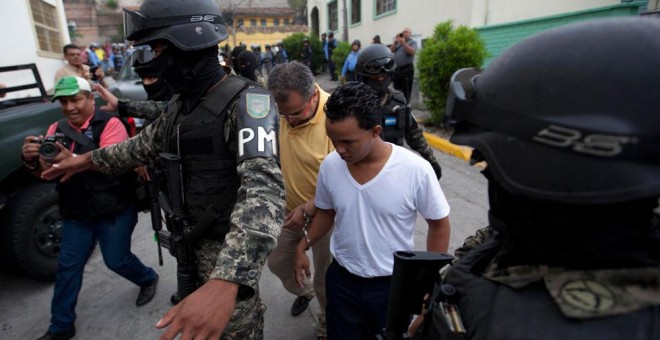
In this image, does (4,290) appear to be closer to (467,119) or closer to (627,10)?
(467,119)

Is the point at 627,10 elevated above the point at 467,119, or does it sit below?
above

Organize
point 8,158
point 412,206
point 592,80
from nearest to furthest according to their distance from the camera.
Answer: point 592,80 < point 412,206 < point 8,158

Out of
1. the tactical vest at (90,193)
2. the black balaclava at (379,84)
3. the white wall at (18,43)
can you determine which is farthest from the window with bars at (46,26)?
the black balaclava at (379,84)

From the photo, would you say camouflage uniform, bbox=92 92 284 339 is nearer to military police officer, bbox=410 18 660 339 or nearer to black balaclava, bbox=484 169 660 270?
military police officer, bbox=410 18 660 339

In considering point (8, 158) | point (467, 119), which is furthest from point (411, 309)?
point (8, 158)

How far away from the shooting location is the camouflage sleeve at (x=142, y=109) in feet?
9.40

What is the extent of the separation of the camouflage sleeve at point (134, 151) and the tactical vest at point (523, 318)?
5.42ft

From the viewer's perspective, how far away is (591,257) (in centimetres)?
67

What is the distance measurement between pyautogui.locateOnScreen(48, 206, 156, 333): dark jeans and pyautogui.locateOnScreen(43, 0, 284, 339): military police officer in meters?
1.16

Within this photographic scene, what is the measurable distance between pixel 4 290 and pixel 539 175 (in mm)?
4158

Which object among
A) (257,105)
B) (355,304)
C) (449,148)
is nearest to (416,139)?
(355,304)

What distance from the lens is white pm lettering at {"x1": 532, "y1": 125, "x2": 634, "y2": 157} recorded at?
617 mm

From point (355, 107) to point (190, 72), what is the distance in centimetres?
71

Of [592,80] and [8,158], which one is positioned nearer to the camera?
[592,80]
